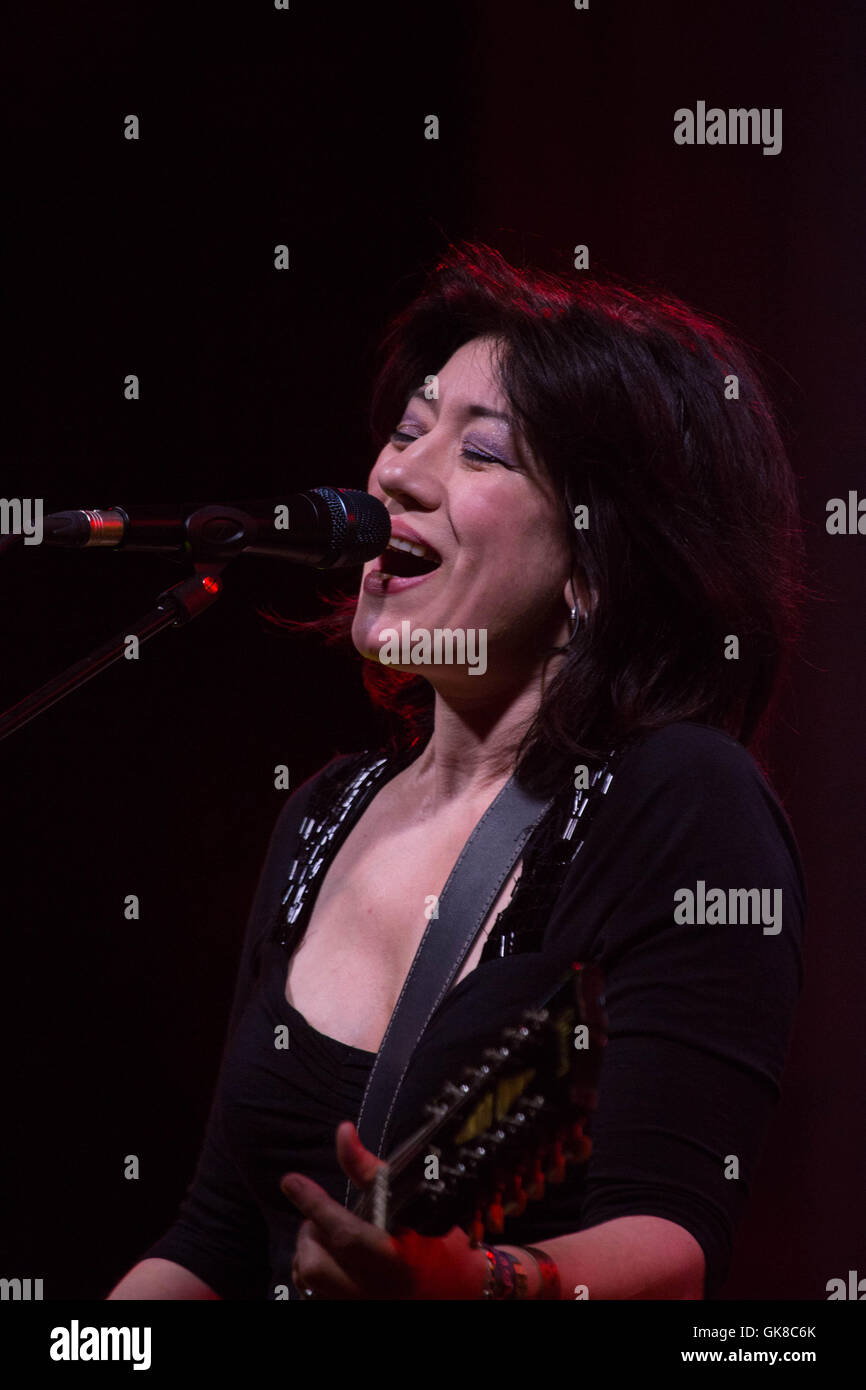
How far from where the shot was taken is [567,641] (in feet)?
5.59

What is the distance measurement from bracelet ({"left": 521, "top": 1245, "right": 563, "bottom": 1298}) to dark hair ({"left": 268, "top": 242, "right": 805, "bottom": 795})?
0.57 meters

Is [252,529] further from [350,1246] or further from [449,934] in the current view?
[350,1246]

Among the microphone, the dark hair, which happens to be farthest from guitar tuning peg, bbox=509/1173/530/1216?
the microphone

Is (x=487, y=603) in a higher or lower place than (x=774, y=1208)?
higher

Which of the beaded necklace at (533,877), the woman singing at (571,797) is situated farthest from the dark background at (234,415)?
the beaded necklace at (533,877)

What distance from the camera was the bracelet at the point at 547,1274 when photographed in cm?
113

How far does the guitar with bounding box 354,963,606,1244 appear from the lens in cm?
110

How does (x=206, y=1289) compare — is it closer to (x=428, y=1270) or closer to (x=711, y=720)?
(x=428, y=1270)

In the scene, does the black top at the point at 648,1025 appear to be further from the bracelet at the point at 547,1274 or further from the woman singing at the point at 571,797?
the bracelet at the point at 547,1274

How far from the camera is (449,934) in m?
1.50

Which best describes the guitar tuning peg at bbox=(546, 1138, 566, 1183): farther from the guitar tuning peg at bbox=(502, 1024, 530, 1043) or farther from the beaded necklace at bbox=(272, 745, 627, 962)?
the beaded necklace at bbox=(272, 745, 627, 962)

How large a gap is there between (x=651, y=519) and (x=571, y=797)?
365mm
